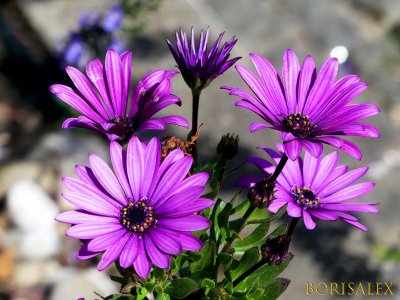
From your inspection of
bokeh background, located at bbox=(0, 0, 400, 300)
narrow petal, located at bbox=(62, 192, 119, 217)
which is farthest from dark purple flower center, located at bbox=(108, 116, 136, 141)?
bokeh background, located at bbox=(0, 0, 400, 300)

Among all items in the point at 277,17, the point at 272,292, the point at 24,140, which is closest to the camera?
the point at 272,292

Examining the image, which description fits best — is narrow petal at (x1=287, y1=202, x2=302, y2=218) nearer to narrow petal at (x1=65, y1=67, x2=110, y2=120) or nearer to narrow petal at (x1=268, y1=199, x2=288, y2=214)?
narrow petal at (x1=268, y1=199, x2=288, y2=214)

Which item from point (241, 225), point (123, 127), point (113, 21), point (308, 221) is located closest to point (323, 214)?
point (308, 221)

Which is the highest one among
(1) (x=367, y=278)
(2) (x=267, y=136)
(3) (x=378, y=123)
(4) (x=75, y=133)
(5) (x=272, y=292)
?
(3) (x=378, y=123)

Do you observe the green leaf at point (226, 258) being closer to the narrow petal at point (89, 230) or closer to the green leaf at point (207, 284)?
the green leaf at point (207, 284)

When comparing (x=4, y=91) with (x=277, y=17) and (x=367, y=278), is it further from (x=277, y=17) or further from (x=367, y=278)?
(x=367, y=278)

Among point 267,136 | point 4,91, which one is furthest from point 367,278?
point 4,91

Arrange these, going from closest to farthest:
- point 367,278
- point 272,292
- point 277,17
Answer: point 272,292 → point 367,278 → point 277,17
